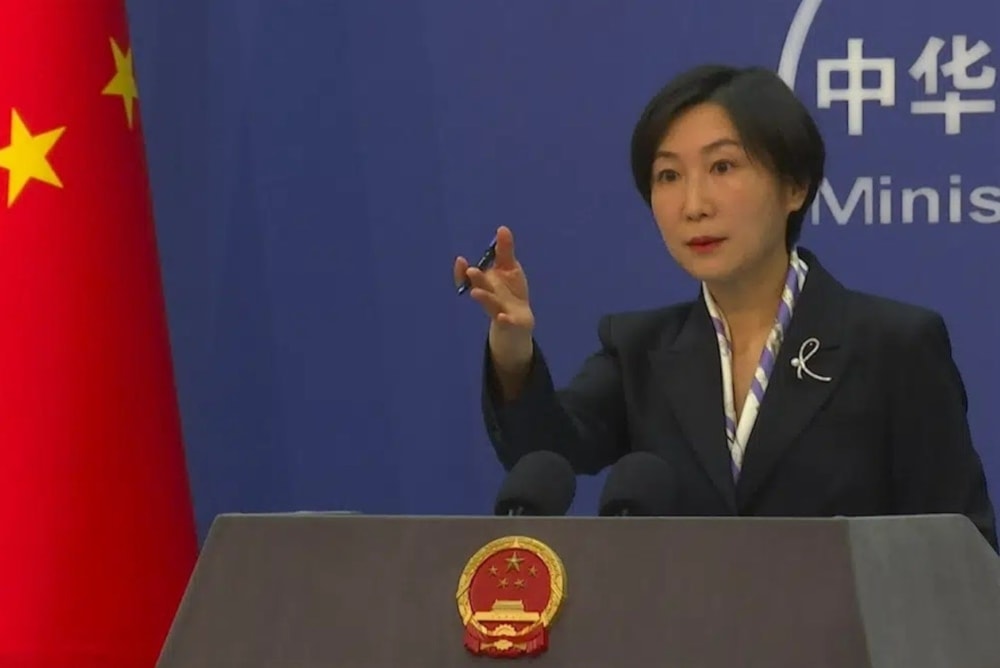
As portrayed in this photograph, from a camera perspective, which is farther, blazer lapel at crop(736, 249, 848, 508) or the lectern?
blazer lapel at crop(736, 249, 848, 508)

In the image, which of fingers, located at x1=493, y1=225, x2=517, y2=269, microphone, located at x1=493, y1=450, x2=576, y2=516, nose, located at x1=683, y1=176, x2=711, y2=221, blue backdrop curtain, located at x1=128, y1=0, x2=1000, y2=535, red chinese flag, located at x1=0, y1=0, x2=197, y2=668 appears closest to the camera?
microphone, located at x1=493, y1=450, x2=576, y2=516

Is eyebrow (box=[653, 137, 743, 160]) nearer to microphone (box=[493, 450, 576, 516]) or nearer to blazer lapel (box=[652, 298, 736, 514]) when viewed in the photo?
blazer lapel (box=[652, 298, 736, 514])

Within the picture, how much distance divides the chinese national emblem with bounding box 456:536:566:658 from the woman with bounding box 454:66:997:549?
11.7 inches

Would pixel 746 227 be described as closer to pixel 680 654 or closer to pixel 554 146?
pixel 680 654

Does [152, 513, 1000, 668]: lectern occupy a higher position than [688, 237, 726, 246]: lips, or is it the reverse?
[688, 237, 726, 246]: lips

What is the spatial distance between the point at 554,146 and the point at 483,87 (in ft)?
0.45

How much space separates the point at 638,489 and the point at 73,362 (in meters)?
1.00

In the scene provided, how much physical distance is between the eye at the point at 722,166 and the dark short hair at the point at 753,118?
0.06 feet

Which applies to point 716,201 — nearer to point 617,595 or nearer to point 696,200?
point 696,200

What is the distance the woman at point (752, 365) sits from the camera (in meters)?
1.20

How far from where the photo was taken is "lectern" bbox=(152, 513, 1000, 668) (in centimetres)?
83

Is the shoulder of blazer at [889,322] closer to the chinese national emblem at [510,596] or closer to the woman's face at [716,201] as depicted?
the woman's face at [716,201]

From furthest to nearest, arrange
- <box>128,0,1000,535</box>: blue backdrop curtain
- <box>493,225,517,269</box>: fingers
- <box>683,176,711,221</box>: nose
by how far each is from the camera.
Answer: <box>128,0,1000,535</box>: blue backdrop curtain < <box>683,176,711,221</box>: nose < <box>493,225,517,269</box>: fingers

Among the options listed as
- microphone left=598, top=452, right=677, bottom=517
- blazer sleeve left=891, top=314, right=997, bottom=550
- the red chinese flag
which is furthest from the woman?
the red chinese flag
